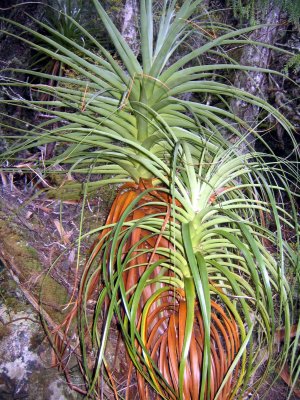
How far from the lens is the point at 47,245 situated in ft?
5.27

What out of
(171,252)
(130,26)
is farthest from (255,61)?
(171,252)

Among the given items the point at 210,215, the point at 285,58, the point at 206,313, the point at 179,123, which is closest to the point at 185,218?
the point at 210,215

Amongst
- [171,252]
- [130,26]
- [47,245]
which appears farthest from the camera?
[130,26]

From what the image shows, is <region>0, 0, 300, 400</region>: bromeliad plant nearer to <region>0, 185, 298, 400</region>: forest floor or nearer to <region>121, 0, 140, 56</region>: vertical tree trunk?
<region>0, 185, 298, 400</region>: forest floor

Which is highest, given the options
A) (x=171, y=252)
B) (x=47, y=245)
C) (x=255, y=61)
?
(x=255, y=61)

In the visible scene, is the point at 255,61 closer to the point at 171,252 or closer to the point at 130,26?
the point at 130,26

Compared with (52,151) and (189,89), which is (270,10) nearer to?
(189,89)

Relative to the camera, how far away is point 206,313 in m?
1.01

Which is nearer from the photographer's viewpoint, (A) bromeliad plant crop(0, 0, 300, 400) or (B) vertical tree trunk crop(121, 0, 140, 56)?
(A) bromeliad plant crop(0, 0, 300, 400)

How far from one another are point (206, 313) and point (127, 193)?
0.62 meters

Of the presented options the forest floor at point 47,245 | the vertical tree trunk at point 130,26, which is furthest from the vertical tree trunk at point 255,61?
the forest floor at point 47,245

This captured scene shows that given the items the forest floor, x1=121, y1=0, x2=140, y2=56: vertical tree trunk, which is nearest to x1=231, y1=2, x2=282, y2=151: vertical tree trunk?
x1=121, y1=0, x2=140, y2=56: vertical tree trunk

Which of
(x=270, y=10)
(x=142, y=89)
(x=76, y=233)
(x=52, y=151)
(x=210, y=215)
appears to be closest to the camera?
(x=210, y=215)

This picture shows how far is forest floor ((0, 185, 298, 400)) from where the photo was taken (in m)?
1.44
